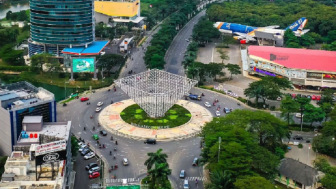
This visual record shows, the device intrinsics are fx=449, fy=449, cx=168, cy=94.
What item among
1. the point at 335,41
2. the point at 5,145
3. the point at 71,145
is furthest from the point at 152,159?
the point at 335,41

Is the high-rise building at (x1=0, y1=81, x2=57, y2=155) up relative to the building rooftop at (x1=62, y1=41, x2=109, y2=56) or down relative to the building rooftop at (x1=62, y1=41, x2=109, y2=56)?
down

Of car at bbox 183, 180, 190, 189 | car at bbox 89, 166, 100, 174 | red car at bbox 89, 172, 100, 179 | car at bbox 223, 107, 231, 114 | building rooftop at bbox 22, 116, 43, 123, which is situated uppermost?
building rooftop at bbox 22, 116, 43, 123

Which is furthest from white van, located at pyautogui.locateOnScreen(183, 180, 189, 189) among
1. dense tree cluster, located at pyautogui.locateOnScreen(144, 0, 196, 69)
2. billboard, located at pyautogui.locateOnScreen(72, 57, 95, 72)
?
billboard, located at pyautogui.locateOnScreen(72, 57, 95, 72)

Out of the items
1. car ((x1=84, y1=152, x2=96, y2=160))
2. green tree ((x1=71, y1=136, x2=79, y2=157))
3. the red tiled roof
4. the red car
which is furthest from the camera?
the red tiled roof

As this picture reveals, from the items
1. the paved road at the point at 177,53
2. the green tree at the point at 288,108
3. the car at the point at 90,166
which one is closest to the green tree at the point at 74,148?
the car at the point at 90,166

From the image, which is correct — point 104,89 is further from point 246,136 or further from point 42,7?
point 246,136

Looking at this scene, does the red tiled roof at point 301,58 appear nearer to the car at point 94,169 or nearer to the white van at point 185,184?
the white van at point 185,184

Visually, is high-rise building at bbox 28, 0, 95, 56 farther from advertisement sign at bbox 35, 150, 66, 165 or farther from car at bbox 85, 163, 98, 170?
advertisement sign at bbox 35, 150, 66, 165
